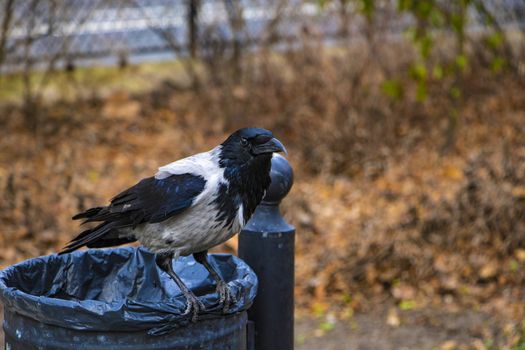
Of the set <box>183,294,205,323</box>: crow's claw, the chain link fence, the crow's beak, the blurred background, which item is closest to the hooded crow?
the crow's beak

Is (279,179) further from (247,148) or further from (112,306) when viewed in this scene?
(112,306)

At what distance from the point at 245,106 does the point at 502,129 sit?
2.54 metres

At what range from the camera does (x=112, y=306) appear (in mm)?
2426

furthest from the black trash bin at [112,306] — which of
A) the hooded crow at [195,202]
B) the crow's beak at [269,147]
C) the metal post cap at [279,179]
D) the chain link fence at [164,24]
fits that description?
the chain link fence at [164,24]

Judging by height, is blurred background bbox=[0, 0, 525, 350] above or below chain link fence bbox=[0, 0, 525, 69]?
below

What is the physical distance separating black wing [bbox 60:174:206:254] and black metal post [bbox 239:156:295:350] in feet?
1.90

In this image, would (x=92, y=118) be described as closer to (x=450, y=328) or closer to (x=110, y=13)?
(x=110, y=13)

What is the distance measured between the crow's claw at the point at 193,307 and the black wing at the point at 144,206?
12.7 inches

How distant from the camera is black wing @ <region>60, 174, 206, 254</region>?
2.74 metres

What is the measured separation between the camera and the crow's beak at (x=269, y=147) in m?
2.78

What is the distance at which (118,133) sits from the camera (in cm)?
841

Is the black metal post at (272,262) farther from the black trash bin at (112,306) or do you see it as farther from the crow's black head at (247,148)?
the crow's black head at (247,148)

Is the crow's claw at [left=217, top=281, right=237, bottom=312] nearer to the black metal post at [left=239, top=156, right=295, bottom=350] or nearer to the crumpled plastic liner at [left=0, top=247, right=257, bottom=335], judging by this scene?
the crumpled plastic liner at [left=0, top=247, right=257, bottom=335]

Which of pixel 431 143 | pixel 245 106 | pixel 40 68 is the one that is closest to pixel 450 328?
pixel 431 143
